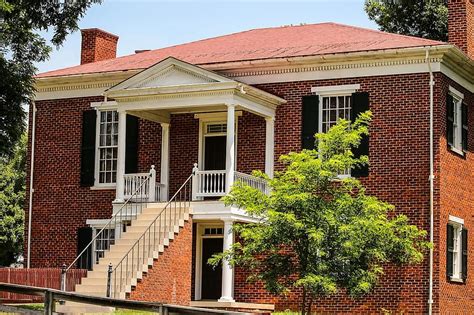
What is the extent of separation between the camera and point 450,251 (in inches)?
1133

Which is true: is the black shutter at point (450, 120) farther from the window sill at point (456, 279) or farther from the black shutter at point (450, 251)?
the window sill at point (456, 279)

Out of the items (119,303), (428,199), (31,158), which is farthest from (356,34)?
(119,303)

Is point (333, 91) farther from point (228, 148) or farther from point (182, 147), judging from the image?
→ point (182, 147)

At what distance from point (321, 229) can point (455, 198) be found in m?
7.87

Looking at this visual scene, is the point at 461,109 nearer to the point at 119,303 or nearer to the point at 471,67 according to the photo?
the point at 471,67

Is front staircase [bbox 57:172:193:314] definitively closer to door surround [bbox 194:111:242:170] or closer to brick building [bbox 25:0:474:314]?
brick building [bbox 25:0:474:314]

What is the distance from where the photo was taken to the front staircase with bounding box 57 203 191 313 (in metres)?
26.4

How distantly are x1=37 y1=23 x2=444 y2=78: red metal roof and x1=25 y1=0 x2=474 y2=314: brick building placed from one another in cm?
11

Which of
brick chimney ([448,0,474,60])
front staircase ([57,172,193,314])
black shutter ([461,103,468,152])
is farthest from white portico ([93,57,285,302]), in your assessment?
brick chimney ([448,0,474,60])

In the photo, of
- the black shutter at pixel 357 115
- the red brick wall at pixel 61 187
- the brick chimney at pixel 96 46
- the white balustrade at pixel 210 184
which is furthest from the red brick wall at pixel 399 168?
the brick chimney at pixel 96 46

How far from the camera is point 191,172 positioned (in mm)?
31172

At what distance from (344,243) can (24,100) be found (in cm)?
839

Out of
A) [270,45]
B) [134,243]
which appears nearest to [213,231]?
[134,243]

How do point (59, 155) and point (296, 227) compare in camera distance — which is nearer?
point (296, 227)
